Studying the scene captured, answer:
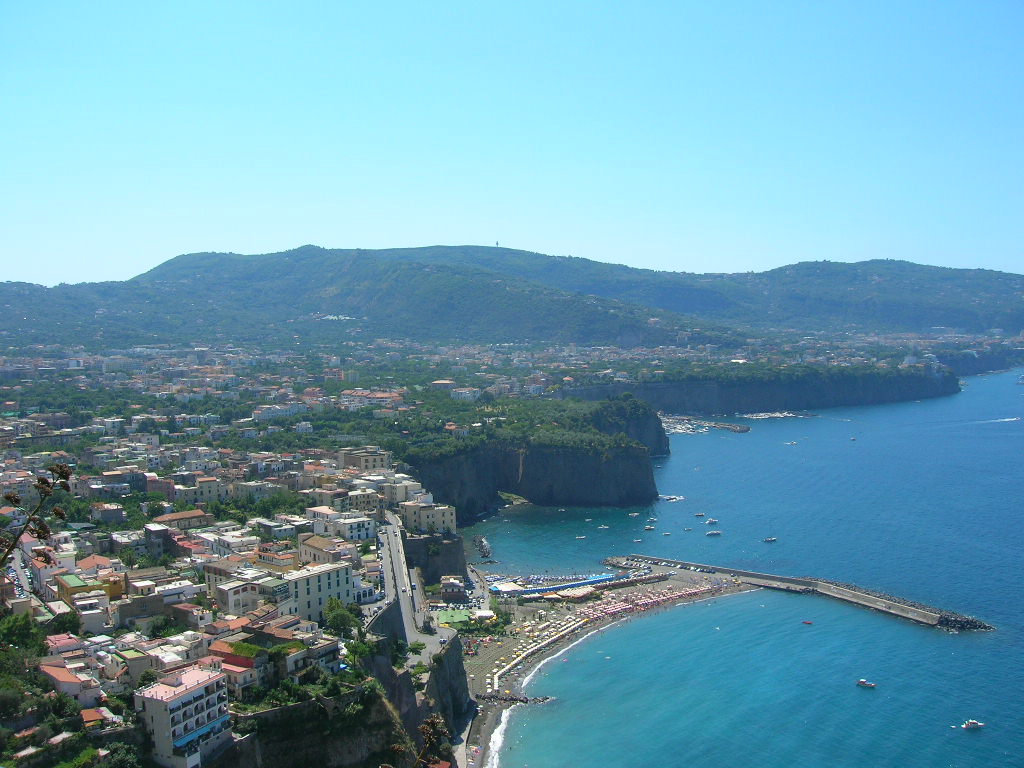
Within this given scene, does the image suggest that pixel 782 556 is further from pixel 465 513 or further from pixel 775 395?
pixel 775 395

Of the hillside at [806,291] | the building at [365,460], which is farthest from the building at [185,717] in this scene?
the hillside at [806,291]

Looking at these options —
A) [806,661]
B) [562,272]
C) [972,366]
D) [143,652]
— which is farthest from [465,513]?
[562,272]

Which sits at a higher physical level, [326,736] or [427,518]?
[427,518]

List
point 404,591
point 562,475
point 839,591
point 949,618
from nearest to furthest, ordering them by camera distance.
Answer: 1. point 404,591
2. point 949,618
3. point 839,591
4. point 562,475

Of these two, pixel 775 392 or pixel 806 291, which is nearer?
pixel 775 392

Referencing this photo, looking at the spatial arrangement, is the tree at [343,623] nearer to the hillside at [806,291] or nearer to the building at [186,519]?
the building at [186,519]

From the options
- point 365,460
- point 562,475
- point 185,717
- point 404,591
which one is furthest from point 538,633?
point 562,475

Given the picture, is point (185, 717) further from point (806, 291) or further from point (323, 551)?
point (806, 291)

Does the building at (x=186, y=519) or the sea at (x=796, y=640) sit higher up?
the building at (x=186, y=519)
